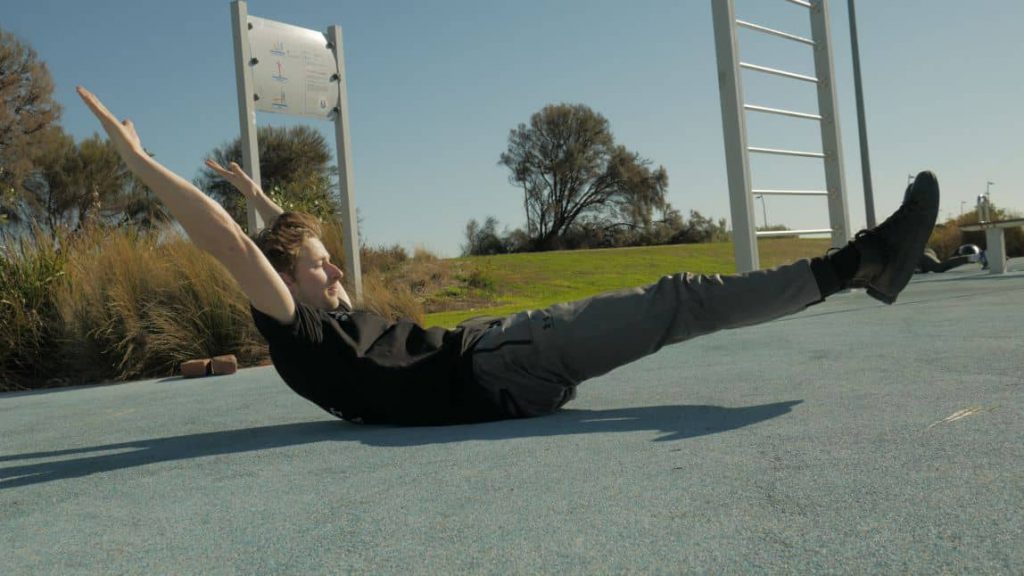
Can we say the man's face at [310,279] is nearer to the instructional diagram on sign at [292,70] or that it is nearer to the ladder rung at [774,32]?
the instructional diagram on sign at [292,70]

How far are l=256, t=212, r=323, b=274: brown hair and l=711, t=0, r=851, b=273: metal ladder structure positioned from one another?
133 inches

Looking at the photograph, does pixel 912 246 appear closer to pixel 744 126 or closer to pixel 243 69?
pixel 744 126

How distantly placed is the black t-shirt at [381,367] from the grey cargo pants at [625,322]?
2.9 inches

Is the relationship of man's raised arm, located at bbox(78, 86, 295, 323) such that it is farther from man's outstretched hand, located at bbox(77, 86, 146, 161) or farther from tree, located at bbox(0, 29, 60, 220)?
tree, located at bbox(0, 29, 60, 220)

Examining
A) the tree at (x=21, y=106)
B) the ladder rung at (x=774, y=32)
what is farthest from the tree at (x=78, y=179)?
the ladder rung at (x=774, y=32)

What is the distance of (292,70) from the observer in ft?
18.1

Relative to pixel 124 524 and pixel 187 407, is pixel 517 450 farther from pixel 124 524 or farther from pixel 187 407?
pixel 187 407


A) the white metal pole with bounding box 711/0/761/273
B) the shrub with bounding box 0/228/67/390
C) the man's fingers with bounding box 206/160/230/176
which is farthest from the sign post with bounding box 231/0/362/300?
the white metal pole with bounding box 711/0/761/273

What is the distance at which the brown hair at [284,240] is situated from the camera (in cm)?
200

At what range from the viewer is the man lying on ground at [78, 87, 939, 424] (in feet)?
5.96

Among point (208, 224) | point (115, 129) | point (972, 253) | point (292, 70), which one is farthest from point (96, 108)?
point (972, 253)

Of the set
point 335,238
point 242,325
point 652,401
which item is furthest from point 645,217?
point 652,401

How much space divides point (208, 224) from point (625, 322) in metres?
0.96

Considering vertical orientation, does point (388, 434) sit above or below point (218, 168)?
below
